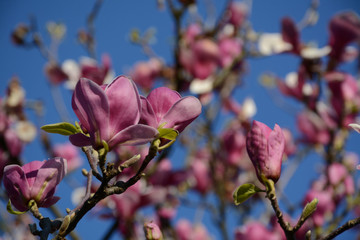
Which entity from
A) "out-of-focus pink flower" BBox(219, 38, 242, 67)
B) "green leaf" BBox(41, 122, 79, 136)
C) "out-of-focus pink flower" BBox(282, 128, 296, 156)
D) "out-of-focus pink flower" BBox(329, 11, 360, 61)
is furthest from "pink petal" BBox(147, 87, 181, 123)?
"out-of-focus pink flower" BBox(282, 128, 296, 156)

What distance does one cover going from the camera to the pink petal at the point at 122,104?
18.2 inches

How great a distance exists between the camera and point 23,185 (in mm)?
493

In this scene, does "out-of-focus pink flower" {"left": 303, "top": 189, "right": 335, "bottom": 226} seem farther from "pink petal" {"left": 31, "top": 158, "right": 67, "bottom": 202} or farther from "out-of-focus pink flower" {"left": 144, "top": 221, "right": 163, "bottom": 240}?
"pink petal" {"left": 31, "top": 158, "right": 67, "bottom": 202}

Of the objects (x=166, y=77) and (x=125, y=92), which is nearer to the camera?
(x=125, y=92)

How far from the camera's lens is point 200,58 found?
1.53 m

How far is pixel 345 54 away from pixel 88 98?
1.17 metres

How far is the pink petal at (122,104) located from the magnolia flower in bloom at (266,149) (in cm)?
18

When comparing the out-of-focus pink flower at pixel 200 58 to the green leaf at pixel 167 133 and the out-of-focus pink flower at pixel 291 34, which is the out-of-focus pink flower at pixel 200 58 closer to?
the out-of-focus pink flower at pixel 291 34

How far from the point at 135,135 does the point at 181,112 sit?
0.24 feet

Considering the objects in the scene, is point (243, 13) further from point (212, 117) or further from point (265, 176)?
point (265, 176)

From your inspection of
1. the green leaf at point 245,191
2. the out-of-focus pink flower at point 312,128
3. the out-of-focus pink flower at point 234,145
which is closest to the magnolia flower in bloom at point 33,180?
the green leaf at point 245,191

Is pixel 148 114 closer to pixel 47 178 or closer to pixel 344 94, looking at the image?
pixel 47 178

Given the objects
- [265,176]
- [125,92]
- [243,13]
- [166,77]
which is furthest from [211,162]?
[125,92]

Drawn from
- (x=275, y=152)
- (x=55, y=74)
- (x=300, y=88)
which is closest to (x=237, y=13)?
(x=300, y=88)
